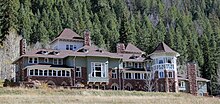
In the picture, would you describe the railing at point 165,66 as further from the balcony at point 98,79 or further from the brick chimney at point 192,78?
the balcony at point 98,79

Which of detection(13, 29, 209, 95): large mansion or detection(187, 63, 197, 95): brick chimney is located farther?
detection(187, 63, 197, 95): brick chimney

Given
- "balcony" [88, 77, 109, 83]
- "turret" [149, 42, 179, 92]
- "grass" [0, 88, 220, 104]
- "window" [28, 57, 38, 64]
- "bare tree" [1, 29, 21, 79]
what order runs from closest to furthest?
1. "grass" [0, 88, 220, 104]
2. "window" [28, 57, 38, 64]
3. "balcony" [88, 77, 109, 83]
4. "turret" [149, 42, 179, 92]
5. "bare tree" [1, 29, 21, 79]

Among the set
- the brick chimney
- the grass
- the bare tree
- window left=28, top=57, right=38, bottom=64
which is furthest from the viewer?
the bare tree

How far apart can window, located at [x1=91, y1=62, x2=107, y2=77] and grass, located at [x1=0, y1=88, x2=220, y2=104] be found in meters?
12.1

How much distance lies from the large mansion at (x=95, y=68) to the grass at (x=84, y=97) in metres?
10.9

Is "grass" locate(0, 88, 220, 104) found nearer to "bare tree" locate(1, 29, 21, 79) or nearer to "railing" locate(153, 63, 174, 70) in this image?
"railing" locate(153, 63, 174, 70)

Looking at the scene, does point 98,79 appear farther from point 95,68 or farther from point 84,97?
point 84,97

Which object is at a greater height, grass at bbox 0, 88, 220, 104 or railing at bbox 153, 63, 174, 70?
railing at bbox 153, 63, 174, 70

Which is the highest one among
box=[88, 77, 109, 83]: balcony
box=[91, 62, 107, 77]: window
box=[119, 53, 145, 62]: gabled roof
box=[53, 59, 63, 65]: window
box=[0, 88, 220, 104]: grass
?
box=[119, 53, 145, 62]: gabled roof

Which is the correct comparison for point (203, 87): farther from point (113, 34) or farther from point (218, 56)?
point (113, 34)

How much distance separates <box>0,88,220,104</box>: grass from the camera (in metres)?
42.6

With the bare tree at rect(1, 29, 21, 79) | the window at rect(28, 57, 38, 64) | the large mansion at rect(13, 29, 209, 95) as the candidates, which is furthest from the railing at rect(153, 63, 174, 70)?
the bare tree at rect(1, 29, 21, 79)

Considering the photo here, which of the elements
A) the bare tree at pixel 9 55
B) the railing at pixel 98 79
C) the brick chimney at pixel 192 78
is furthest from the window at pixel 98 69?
the bare tree at pixel 9 55

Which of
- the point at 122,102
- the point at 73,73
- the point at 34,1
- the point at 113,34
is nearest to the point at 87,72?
the point at 73,73
